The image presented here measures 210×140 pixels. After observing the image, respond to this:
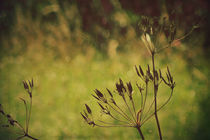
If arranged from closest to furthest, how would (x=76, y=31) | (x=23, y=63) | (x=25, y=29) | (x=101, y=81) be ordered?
(x=101, y=81) < (x=23, y=63) < (x=76, y=31) < (x=25, y=29)

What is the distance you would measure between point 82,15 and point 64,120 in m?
1.14

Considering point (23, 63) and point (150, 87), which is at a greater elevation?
point (23, 63)

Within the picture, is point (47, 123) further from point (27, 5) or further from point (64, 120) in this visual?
point (27, 5)

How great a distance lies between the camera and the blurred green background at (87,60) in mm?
1112

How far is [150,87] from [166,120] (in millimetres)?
→ 315

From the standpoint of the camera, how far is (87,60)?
5.86 ft

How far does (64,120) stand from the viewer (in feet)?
4.12

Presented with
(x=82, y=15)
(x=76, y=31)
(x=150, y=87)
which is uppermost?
(x=82, y=15)

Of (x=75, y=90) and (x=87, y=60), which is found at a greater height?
(x=87, y=60)

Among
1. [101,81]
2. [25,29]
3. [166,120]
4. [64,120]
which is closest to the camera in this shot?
[166,120]

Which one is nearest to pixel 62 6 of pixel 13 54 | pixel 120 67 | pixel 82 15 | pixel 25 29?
pixel 82 15

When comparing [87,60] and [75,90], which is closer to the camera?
[75,90]

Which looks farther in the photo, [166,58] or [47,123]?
[166,58]

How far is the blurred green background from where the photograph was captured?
1.11 m
